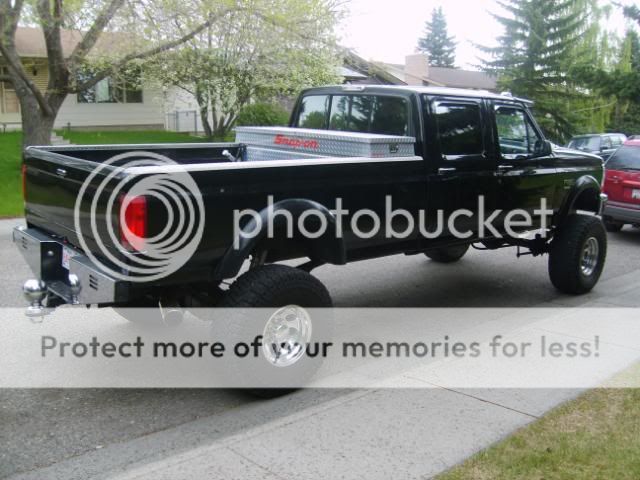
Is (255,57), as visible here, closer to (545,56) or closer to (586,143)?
(586,143)

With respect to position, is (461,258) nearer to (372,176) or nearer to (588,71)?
(372,176)

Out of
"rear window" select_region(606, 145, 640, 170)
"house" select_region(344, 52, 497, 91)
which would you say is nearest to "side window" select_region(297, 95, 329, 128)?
"rear window" select_region(606, 145, 640, 170)

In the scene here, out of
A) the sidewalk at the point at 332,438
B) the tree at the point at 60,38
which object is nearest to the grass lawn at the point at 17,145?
the tree at the point at 60,38

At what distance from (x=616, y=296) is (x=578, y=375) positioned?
2858 millimetres

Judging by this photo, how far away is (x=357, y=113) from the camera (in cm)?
653

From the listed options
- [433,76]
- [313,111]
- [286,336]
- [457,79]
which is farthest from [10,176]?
[457,79]

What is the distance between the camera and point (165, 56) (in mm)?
19922

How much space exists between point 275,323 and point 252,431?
2.73 ft

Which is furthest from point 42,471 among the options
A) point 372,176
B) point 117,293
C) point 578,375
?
point 578,375

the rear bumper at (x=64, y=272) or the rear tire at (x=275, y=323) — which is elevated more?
the rear bumper at (x=64, y=272)

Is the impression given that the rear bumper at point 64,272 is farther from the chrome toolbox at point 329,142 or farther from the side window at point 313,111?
the side window at point 313,111

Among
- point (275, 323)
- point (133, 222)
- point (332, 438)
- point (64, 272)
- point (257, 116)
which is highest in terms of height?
point (257, 116)

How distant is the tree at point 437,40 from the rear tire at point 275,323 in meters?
74.2

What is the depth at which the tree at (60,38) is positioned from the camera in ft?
47.0
